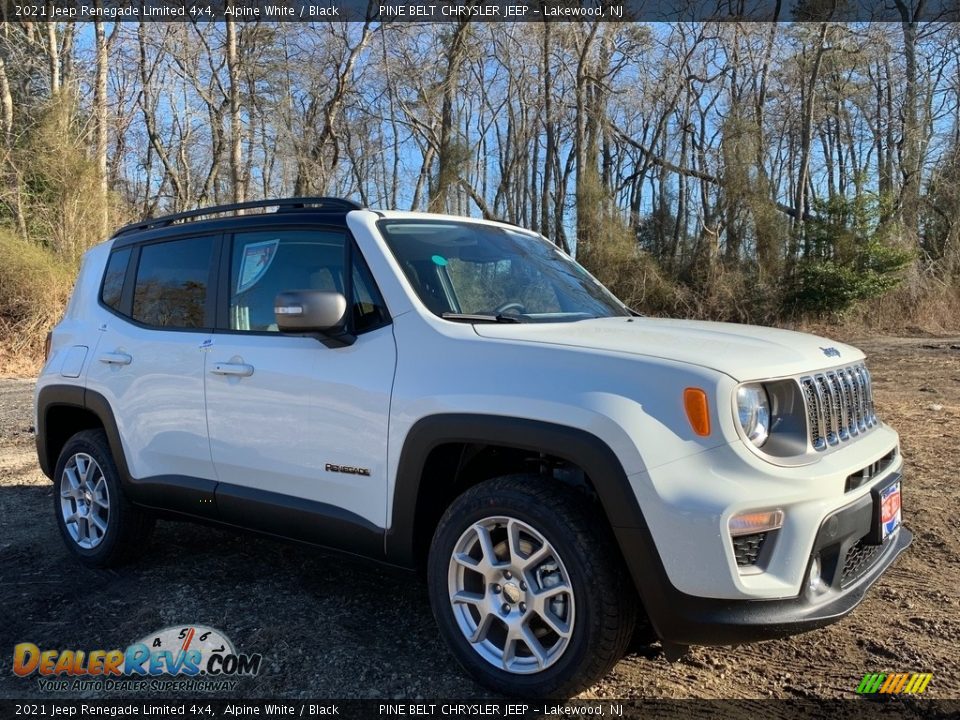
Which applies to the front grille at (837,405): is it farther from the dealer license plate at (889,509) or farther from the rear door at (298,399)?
the rear door at (298,399)

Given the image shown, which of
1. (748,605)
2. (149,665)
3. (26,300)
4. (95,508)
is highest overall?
(26,300)

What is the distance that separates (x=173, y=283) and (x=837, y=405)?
3340 millimetres

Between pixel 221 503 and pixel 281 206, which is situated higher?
pixel 281 206

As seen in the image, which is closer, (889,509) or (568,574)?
(568,574)

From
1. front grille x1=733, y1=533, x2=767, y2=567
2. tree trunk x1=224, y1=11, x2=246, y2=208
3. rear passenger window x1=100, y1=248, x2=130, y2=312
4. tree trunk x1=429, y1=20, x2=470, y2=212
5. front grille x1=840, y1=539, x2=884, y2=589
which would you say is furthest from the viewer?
tree trunk x1=429, y1=20, x2=470, y2=212

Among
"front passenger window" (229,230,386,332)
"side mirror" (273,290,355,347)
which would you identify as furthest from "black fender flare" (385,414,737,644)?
Answer: "front passenger window" (229,230,386,332)

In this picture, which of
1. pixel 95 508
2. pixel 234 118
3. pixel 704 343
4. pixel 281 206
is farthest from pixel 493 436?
pixel 234 118

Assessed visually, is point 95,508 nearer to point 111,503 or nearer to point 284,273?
point 111,503

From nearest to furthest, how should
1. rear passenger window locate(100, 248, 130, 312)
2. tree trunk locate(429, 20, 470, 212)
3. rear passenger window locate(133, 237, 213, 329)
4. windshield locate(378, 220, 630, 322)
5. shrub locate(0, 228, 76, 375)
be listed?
windshield locate(378, 220, 630, 322)
rear passenger window locate(133, 237, 213, 329)
rear passenger window locate(100, 248, 130, 312)
shrub locate(0, 228, 76, 375)
tree trunk locate(429, 20, 470, 212)

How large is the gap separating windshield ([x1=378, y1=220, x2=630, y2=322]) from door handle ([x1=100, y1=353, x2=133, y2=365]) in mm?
1702

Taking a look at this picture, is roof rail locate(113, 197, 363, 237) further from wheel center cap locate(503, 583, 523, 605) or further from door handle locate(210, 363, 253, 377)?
wheel center cap locate(503, 583, 523, 605)

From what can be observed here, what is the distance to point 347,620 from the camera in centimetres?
354

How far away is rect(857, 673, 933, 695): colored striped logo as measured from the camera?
9.45 feet

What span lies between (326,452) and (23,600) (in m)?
1.95
